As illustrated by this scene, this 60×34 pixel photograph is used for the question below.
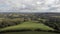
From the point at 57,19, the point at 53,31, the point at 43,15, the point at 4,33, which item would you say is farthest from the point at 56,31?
the point at 4,33

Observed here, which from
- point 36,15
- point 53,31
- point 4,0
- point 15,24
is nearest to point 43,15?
point 36,15

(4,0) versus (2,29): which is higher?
(4,0)

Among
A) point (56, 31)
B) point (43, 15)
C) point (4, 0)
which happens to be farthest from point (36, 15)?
point (4, 0)

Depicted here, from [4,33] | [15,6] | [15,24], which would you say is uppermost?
[15,6]

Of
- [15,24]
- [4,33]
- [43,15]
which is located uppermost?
[43,15]

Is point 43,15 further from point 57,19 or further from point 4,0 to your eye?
point 4,0

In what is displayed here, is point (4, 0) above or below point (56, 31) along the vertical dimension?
above

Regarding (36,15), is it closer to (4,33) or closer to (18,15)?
(18,15)
